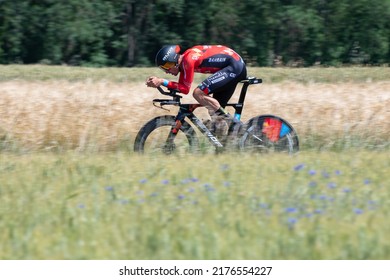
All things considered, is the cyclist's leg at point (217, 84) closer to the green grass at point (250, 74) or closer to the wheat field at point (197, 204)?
the wheat field at point (197, 204)

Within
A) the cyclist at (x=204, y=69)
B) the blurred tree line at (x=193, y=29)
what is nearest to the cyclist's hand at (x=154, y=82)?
the cyclist at (x=204, y=69)

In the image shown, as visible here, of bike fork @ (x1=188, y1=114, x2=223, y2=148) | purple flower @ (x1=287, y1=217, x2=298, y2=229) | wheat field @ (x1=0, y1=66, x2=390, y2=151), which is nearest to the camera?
purple flower @ (x1=287, y1=217, x2=298, y2=229)

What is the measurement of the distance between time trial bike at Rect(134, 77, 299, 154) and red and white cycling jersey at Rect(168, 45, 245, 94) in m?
0.20

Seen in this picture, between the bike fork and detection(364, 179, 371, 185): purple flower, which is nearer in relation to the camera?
detection(364, 179, 371, 185): purple flower

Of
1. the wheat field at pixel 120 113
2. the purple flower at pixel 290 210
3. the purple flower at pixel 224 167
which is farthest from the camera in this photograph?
the wheat field at pixel 120 113

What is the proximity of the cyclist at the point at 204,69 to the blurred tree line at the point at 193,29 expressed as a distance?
32.9m

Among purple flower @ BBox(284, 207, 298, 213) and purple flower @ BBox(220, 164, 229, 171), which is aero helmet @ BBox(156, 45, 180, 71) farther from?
purple flower @ BBox(284, 207, 298, 213)

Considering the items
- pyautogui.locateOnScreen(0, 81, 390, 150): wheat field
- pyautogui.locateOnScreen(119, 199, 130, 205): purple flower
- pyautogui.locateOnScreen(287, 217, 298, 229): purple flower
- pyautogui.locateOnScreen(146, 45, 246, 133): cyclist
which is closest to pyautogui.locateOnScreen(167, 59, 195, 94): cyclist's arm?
pyautogui.locateOnScreen(146, 45, 246, 133): cyclist

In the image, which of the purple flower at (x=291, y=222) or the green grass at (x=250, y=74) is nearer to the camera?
the purple flower at (x=291, y=222)

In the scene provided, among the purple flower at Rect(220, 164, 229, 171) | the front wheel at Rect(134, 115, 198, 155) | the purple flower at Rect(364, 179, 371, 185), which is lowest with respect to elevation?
the front wheel at Rect(134, 115, 198, 155)

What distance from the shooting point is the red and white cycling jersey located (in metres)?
10.5

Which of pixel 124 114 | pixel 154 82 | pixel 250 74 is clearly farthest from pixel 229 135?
pixel 250 74

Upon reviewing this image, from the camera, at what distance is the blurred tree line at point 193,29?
43.8 meters
